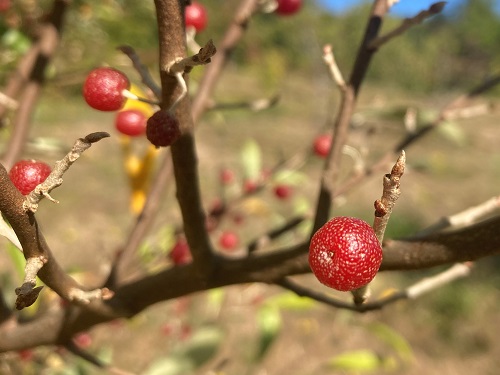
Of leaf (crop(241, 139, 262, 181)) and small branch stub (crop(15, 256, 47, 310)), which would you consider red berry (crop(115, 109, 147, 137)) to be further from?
leaf (crop(241, 139, 262, 181))

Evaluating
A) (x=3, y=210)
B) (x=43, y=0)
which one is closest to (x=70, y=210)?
(x=43, y=0)

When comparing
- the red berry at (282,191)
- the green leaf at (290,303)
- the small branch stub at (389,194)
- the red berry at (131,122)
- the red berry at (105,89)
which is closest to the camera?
the small branch stub at (389,194)

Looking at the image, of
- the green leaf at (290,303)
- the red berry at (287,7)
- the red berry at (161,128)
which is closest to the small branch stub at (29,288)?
the red berry at (161,128)

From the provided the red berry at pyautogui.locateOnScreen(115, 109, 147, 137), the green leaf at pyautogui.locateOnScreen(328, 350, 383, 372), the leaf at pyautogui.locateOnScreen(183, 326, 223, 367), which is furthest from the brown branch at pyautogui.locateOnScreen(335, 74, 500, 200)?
the green leaf at pyautogui.locateOnScreen(328, 350, 383, 372)

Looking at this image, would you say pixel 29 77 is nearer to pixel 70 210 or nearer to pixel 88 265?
pixel 88 265

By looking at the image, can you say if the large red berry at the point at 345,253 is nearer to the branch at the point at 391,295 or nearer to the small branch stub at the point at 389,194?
the small branch stub at the point at 389,194

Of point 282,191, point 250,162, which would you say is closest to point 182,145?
point 250,162

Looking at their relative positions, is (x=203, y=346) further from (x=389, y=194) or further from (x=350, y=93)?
(x=389, y=194)
